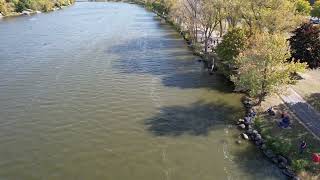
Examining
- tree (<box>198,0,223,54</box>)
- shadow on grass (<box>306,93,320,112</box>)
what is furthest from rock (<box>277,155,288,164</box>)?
tree (<box>198,0,223,54</box>)

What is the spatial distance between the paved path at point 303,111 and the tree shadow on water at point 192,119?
803 cm

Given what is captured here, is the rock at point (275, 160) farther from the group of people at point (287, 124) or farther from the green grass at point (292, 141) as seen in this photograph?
the group of people at point (287, 124)

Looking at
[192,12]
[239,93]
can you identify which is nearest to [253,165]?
[239,93]

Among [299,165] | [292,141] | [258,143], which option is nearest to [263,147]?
[258,143]

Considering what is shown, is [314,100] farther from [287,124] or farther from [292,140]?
[292,140]

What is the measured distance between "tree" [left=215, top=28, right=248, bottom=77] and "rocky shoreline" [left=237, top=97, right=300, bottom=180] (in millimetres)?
14036

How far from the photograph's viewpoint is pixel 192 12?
317ft

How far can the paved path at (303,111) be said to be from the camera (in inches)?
1950

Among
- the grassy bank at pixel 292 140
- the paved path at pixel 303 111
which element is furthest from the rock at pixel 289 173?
the paved path at pixel 303 111

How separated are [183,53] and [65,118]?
46.7 meters

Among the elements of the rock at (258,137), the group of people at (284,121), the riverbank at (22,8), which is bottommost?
the rock at (258,137)

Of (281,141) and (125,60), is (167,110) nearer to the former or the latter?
(281,141)

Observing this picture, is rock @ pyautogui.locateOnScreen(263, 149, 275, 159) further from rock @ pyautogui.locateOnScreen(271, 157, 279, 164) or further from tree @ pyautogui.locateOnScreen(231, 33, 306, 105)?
tree @ pyautogui.locateOnScreen(231, 33, 306, 105)

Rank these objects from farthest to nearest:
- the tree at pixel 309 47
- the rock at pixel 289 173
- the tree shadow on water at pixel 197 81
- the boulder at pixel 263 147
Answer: the tree shadow on water at pixel 197 81 → the tree at pixel 309 47 → the boulder at pixel 263 147 → the rock at pixel 289 173
